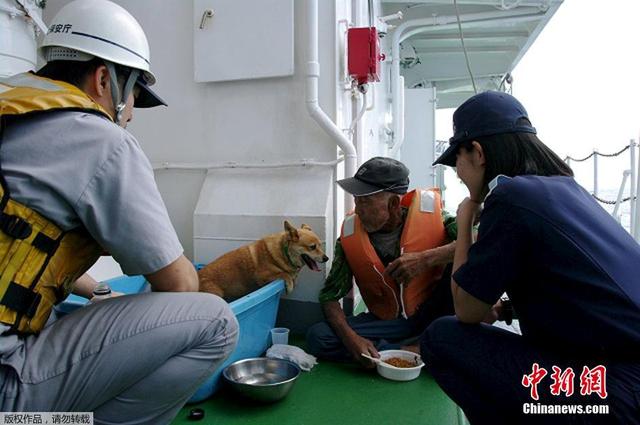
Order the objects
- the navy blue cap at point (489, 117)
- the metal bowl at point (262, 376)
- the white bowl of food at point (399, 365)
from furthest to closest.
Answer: the white bowl of food at point (399, 365), the metal bowl at point (262, 376), the navy blue cap at point (489, 117)

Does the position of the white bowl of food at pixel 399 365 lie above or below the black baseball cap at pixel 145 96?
below

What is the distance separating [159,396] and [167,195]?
228cm

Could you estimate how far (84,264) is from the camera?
4.00 feet

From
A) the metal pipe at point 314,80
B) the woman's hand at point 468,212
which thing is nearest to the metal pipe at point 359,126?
the metal pipe at point 314,80

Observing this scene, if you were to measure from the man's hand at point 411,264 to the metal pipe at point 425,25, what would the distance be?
343 cm

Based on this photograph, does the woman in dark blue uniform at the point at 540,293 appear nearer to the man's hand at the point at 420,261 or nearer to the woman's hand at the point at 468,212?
the woman's hand at the point at 468,212

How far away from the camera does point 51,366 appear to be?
3.53ft

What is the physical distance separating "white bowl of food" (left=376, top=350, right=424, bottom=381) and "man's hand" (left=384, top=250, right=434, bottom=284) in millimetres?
408

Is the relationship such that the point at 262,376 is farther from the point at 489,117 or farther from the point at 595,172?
the point at 595,172

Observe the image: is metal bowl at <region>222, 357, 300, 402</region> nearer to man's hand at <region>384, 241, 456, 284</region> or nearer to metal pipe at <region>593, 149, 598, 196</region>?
man's hand at <region>384, 241, 456, 284</region>

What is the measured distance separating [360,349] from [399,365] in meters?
0.21

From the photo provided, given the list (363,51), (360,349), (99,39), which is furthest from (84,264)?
(363,51)

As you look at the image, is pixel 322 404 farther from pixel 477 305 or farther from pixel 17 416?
pixel 17 416

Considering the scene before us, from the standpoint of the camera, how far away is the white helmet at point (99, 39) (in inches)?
52.0
